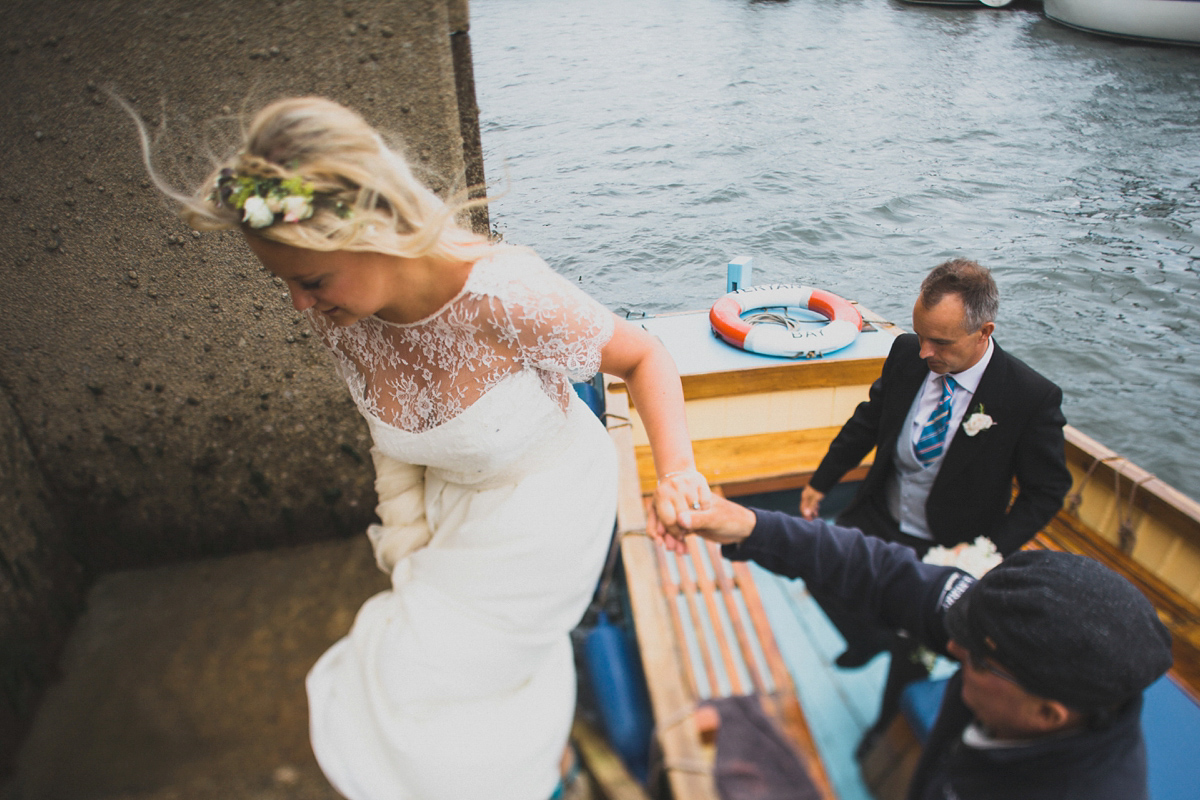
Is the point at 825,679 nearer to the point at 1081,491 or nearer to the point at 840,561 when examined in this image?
the point at 840,561

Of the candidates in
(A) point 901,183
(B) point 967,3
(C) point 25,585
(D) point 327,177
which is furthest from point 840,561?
(B) point 967,3

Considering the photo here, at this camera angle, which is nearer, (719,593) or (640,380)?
(640,380)

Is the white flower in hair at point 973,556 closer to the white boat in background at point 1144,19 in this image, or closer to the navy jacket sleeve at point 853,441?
the navy jacket sleeve at point 853,441

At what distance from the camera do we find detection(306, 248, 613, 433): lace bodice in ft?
5.11

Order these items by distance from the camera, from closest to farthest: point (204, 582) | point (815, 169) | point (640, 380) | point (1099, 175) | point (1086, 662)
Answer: point (1086, 662) < point (640, 380) < point (204, 582) < point (1099, 175) < point (815, 169)

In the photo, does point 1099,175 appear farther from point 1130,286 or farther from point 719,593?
point 719,593

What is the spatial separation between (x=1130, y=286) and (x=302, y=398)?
10.4 m

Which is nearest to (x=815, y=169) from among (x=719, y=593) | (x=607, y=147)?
(x=607, y=147)

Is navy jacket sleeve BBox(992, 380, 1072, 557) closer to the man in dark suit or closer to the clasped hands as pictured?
the man in dark suit

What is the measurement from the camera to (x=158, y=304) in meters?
2.67

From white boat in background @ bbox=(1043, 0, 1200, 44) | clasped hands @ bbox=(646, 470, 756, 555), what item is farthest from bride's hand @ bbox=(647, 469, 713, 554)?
white boat in background @ bbox=(1043, 0, 1200, 44)

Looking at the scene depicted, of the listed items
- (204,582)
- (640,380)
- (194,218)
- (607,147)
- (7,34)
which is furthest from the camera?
(607,147)

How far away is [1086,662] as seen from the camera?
113 cm

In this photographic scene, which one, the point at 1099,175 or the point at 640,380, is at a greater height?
the point at 640,380
